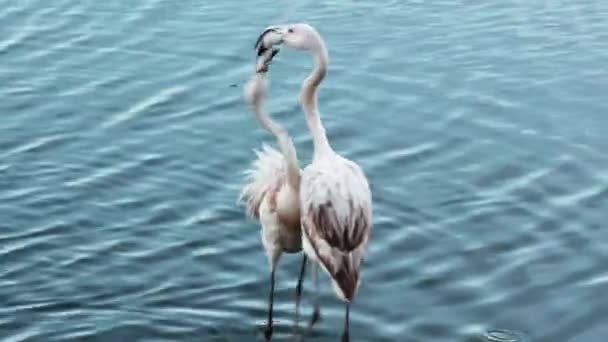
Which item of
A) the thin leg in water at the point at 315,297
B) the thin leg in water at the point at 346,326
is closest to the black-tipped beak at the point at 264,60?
the thin leg in water at the point at 315,297

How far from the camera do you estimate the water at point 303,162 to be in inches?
409

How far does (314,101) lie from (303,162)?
2.48m

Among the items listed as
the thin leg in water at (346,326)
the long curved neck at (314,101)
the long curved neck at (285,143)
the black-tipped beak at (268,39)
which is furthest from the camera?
the black-tipped beak at (268,39)

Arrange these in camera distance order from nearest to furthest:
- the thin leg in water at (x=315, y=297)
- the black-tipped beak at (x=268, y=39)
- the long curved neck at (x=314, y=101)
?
1. the long curved neck at (x=314, y=101)
2. the black-tipped beak at (x=268, y=39)
3. the thin leg in water at (x=315, y=297)

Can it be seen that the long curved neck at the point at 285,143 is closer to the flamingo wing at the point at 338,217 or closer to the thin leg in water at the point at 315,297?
the flamingo wing at the point at 338,217

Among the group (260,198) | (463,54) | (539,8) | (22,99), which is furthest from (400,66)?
(260,198)

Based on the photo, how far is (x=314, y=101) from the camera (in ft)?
33.4

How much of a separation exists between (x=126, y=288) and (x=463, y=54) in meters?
6.02

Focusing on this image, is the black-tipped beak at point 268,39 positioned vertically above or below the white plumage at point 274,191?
above

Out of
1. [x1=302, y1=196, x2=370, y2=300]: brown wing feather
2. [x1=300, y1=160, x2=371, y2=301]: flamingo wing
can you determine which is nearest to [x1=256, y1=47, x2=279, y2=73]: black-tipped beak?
[x1=300, y1=160, x2=371, y2=301]: flamingo wing

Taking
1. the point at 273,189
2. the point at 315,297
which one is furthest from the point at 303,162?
the point at 273,189

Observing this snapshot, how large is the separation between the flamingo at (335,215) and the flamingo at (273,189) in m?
0.20

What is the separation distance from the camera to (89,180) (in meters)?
12.4

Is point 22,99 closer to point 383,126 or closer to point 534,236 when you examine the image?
point 383,126
